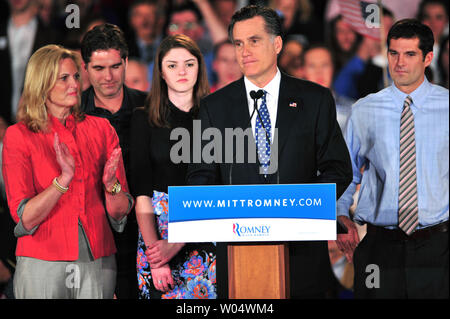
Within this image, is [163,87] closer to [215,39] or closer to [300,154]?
[215,39]

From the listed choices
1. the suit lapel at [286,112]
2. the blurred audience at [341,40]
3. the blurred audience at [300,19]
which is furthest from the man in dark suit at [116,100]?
the blurred audience at [341,40]

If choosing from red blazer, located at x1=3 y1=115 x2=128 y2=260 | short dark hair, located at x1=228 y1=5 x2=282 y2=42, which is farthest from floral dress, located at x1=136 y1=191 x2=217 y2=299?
short dark hair, located at x1=228 y1=5 x2=282 y2=42

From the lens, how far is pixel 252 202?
3.48 meters

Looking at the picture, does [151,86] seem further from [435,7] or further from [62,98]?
[435,7]

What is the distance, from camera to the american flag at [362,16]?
4.23 metres

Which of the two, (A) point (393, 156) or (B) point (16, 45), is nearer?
(A) point (393, 156)

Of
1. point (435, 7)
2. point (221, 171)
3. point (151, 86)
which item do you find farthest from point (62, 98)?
point (435, 7)

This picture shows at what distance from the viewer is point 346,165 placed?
3.82 meters

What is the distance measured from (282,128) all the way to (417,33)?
106cm

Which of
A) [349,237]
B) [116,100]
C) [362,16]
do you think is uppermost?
[362,16]

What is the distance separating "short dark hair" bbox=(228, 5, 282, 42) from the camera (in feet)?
12.5

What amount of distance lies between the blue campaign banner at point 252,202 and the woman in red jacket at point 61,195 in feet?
1.82

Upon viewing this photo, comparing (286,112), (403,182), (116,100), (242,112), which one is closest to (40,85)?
(116,100)
